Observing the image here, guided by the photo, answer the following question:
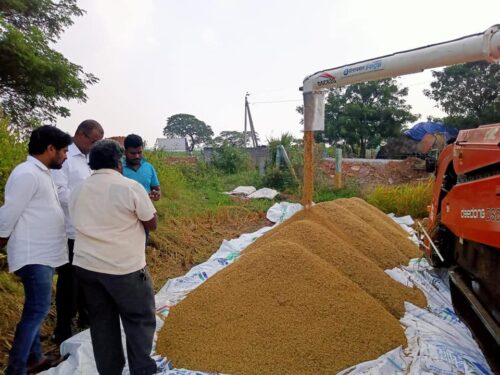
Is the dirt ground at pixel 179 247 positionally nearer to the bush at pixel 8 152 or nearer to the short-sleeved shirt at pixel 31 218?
the short-sleeved shirt at pixel 31 218

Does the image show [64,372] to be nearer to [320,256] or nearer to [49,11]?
[320,256]

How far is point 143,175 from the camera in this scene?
11.3ft

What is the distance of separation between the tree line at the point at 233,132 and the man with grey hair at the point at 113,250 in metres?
2.74

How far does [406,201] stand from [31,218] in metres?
6.35

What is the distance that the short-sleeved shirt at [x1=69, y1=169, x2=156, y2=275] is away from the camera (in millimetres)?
1932

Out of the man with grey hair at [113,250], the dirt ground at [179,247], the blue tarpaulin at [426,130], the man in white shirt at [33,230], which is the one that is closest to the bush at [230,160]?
the dirt ground at [179,247]

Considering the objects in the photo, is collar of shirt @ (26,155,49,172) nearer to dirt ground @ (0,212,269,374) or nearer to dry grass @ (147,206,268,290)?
dirt ground @ (0,212,269,374)

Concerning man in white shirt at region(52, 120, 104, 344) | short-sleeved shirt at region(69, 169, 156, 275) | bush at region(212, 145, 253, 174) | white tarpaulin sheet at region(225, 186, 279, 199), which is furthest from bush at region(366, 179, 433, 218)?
bush at region(212, 145, 253, 174)

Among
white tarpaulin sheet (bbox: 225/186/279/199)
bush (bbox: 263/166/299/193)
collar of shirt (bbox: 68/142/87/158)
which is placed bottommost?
white tarpaulin sheet (bbox: 225/186/279/199)

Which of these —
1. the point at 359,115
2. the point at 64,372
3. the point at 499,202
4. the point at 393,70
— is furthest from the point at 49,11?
the point at 359,115

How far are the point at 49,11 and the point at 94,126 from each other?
803 centimetres

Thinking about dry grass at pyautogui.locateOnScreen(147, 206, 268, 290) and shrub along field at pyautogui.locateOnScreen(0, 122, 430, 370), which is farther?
dry grass at pyautogui.locateOnScreen(147, 206, 268, 290)

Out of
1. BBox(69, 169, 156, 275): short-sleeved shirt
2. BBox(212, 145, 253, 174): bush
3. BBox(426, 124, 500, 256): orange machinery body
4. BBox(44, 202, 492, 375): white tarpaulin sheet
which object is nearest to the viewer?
BBox(69, 169, 156, 275): short-sleeved shirt

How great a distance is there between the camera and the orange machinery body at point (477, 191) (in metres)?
2.05
